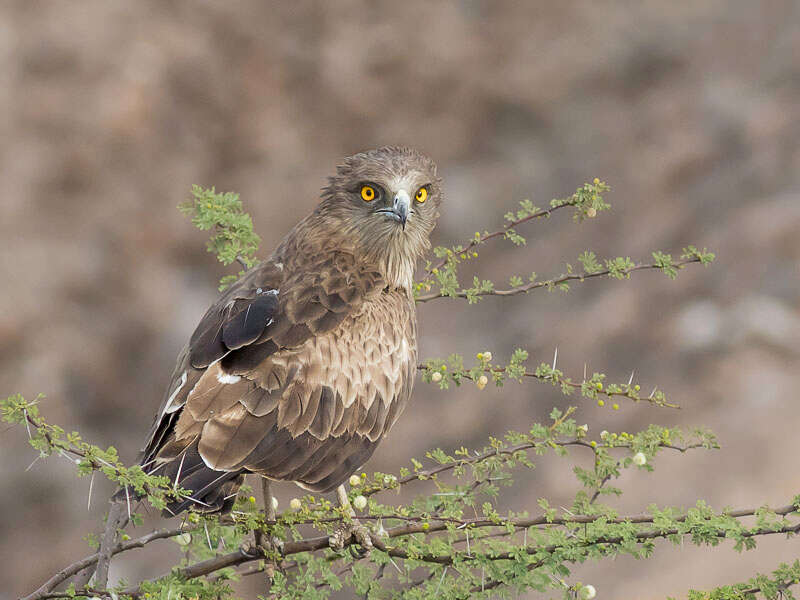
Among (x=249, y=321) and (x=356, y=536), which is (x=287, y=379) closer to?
(x=249, y=321)

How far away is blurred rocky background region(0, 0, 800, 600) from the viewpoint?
582 cm

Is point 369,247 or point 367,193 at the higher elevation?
point 367,193

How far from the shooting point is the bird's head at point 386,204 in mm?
3043

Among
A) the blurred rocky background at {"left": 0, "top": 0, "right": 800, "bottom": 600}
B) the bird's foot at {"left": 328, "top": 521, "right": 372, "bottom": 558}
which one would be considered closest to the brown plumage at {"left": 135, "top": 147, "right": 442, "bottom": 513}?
the bird's foot at {"left": 328, "top": 521, "right": 372, "bottom": 558}

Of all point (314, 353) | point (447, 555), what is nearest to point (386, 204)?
point (314, 353)

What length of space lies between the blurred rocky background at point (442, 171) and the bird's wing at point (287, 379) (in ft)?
8.99

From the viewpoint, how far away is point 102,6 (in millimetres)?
6191

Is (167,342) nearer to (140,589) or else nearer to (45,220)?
(45,220)

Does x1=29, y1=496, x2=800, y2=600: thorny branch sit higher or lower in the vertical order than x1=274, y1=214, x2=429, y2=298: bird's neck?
lower

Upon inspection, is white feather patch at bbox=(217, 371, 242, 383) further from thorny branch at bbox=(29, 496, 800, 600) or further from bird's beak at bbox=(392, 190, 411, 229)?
bird's beak at bbox=(392, 190, 411, 229)

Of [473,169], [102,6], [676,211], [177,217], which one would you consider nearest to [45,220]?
[177,217]

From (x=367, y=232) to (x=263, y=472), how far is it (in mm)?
905

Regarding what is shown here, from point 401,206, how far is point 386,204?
109 millimetres

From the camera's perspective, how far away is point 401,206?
9.78 ft
